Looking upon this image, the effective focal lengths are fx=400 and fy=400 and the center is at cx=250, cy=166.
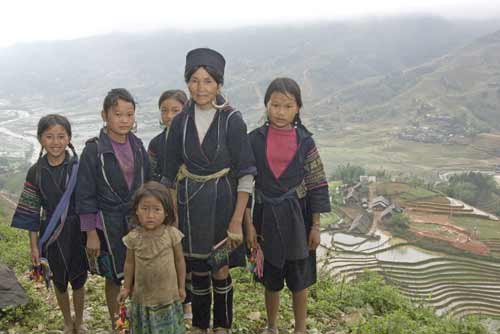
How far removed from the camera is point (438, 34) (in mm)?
191750

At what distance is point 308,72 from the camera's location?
134750 millimetres

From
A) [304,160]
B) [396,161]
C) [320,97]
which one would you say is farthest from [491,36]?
[304,160]

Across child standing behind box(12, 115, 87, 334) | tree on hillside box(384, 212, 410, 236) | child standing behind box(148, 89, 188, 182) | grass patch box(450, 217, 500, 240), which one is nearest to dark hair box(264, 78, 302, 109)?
child standing behind box(148, 89, 188, 182)

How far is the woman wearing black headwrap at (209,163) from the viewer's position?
93.6 inches

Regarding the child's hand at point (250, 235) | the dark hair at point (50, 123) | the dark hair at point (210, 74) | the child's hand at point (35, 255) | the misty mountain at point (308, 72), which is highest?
the misty mountain at point (308, 72)

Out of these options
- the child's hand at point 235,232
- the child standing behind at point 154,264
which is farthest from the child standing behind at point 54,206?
the child's hand at point 235,232

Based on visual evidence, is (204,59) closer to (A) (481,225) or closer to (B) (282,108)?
(B) (282,108)

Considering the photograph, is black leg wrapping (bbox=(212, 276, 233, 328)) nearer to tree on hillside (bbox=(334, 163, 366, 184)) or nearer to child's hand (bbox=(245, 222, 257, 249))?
child's hand (bbox=(245, 222, 257, 249))

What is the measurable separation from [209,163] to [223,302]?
906mm

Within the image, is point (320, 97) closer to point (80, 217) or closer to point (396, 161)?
point (396, 161)

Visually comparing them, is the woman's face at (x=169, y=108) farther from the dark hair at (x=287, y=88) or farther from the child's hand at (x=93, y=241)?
the child's hand at (x=93, y=241)

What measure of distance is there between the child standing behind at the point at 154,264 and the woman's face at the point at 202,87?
58 cm

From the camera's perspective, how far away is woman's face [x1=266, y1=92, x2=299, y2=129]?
247 cm

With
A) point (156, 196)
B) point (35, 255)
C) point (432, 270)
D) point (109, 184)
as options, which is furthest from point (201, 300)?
point (432, 270)
